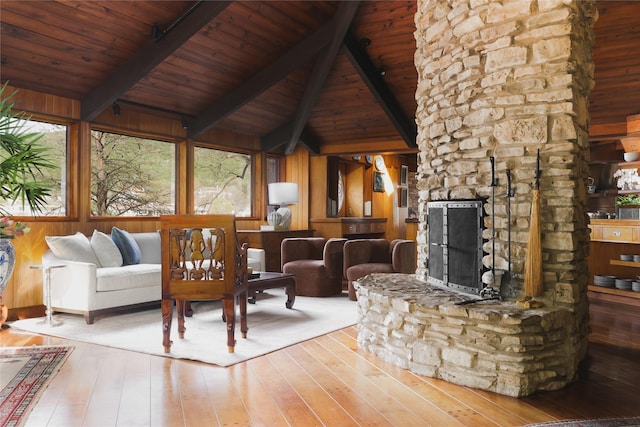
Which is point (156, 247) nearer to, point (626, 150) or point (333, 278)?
point (333, 278)

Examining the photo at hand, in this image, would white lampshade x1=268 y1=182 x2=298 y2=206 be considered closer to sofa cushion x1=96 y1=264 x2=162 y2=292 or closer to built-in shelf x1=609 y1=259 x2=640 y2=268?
sofa cushion x1=96 y1=264 x2=162 y2=292

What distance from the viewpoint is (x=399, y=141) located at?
7.93 meters

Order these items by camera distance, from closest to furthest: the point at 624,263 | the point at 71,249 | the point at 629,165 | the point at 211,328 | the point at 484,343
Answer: the point at 484,343, the point at 211,328, the point at 71,249, the point at 624,263, the point at 629,165

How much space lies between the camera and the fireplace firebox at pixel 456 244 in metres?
3.57

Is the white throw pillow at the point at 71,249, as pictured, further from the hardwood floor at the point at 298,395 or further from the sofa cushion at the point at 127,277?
the hardwood floor at the point at 298,395

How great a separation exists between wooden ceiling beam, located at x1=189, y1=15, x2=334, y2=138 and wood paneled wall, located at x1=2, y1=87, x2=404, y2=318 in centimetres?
42

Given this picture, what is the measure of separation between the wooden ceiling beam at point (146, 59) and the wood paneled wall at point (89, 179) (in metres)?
0.27

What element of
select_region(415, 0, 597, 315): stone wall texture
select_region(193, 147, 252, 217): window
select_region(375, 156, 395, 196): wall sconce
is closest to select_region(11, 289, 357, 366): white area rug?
select_region(415, 0, 597, 315): stone wall texture

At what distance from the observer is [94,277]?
15.4ft

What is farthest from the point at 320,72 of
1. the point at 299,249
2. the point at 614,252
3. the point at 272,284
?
the point at 614,252

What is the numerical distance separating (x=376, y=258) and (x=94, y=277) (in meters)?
3.49

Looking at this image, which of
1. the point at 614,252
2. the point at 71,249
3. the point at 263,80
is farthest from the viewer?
the point at 263,80

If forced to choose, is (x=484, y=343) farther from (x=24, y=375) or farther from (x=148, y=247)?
(x=148, y=247)

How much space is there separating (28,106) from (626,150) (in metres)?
8.19
